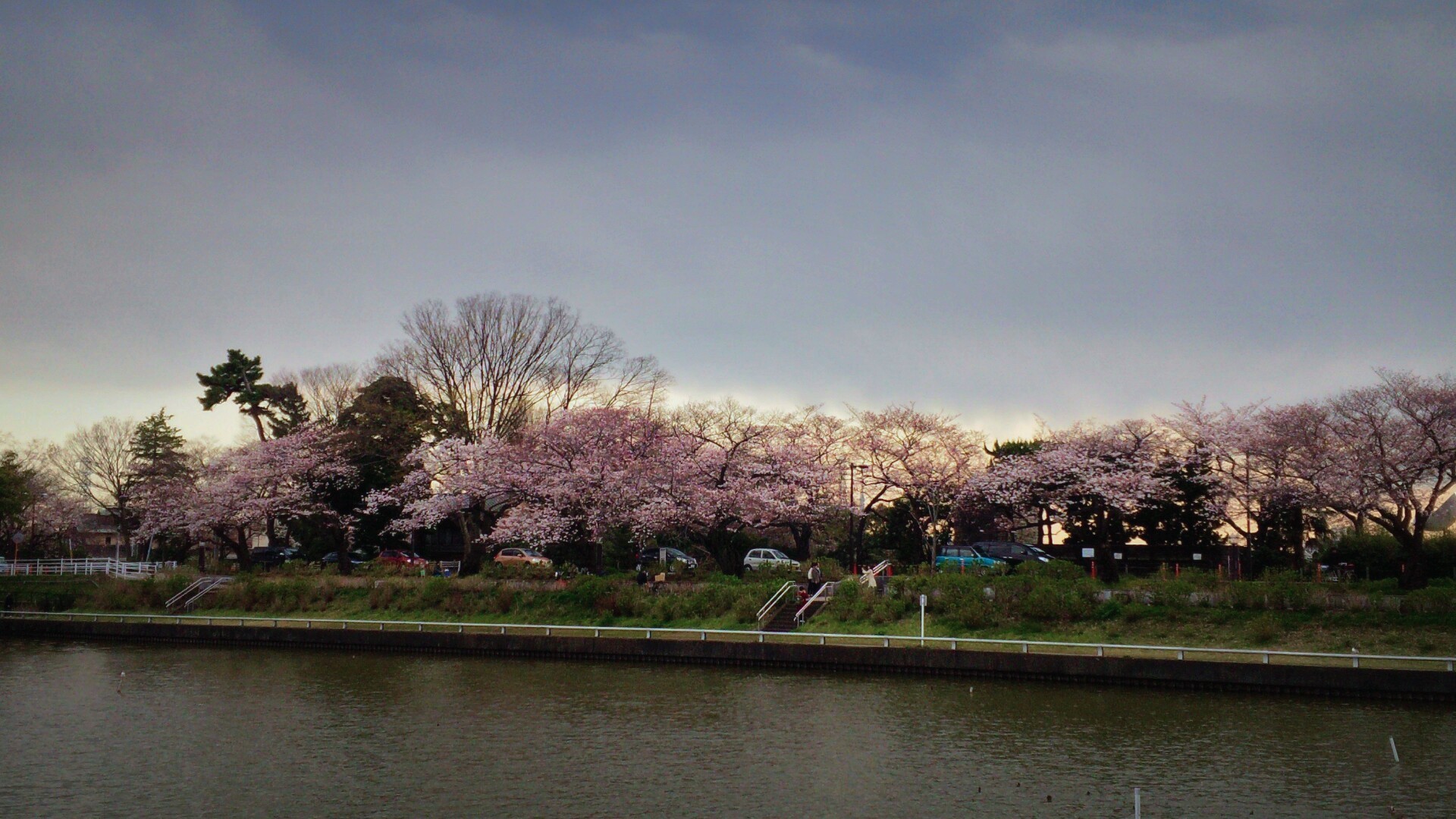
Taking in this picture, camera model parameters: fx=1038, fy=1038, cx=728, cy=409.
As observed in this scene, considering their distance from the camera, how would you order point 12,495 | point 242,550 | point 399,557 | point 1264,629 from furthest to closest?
point 12,495
point 399,557
point 242,550
point 1264,629

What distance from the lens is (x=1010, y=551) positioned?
47.3 metres

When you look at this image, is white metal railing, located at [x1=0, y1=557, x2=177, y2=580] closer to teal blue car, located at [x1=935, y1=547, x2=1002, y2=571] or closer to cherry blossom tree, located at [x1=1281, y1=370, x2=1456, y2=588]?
teal blue car, located at [x1=935, y1=547, x2=1002, y2=571]

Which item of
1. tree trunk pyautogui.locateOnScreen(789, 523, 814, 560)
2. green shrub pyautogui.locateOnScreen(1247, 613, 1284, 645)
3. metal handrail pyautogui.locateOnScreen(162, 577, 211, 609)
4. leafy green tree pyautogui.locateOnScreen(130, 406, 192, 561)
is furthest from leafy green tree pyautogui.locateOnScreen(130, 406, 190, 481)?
green shrub pyautogui.locateOnScreen(1247, 613, 1284, 645)

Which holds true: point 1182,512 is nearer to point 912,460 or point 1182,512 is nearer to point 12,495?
point 912,460

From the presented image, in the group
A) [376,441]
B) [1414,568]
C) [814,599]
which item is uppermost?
[376,441]

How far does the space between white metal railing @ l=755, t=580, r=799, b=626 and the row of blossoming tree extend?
6.33 metres

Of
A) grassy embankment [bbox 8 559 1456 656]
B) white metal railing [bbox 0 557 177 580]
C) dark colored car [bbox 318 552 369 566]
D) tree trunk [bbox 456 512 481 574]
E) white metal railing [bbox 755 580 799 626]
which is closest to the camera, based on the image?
grassy embankment [bbox 8 559 1456 656]

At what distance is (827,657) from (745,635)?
134 inches

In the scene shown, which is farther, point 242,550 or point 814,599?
point 242,550

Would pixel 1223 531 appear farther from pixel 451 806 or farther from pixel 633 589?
A: pixel 451 806

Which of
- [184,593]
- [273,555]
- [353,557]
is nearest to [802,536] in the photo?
[184,593]

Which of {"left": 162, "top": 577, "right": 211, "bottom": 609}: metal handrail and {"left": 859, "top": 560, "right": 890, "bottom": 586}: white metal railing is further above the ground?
{"left": 859, "top": 560, "right": 890, "bottom": 586}: white metal railing

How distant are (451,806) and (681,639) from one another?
→ 17.6m

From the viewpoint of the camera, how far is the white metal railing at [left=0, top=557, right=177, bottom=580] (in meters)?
53.4
